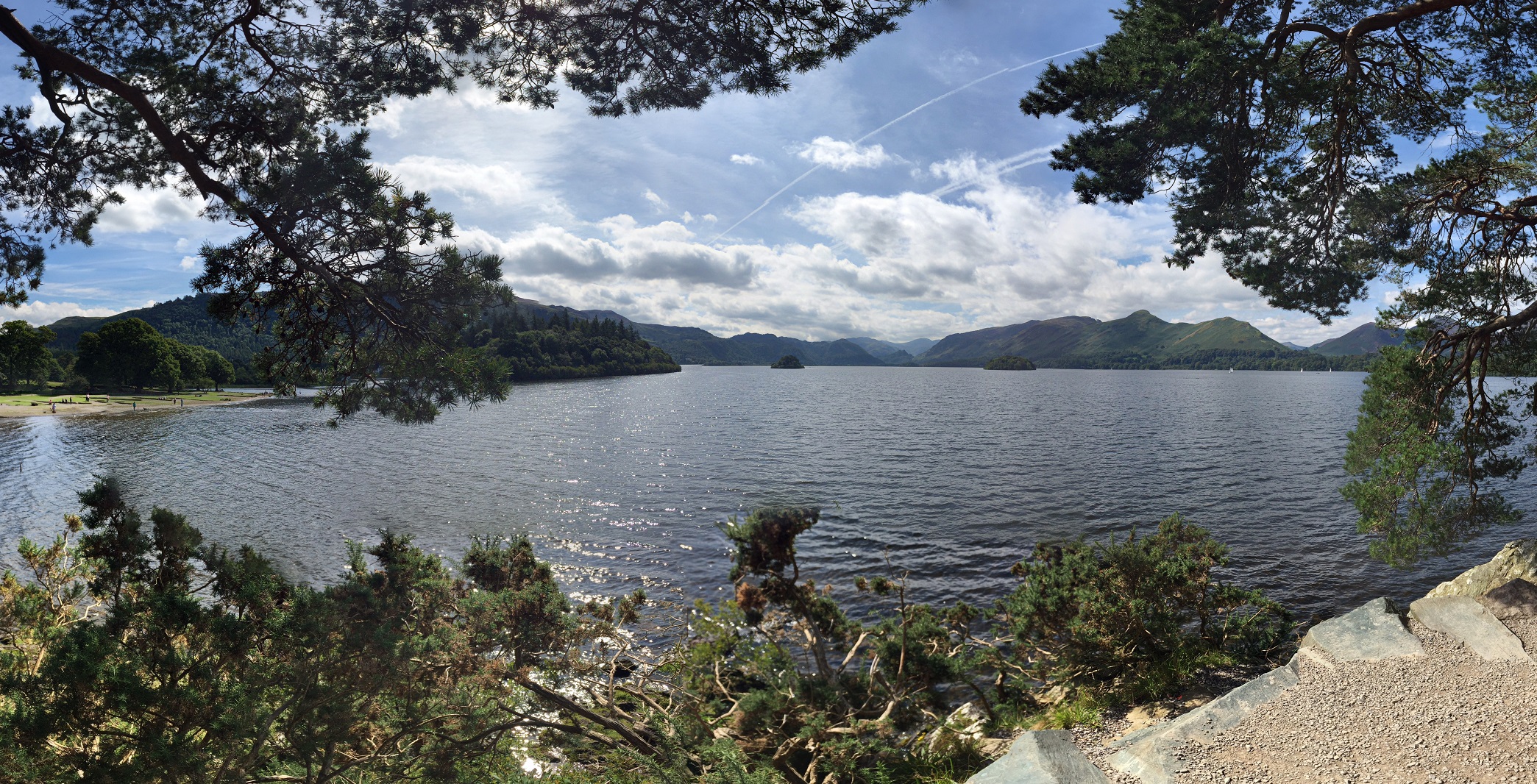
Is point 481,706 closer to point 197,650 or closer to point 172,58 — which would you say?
point 197,650

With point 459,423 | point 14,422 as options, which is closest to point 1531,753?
point 459,423

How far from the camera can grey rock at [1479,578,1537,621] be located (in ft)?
29.1

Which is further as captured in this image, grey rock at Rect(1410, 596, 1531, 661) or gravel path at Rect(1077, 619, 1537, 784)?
grey rock at Rect(1410, 596, 1531, 661)

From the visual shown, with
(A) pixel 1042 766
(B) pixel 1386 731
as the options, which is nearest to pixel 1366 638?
(B) pixel 1386 731

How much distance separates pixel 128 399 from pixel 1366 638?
93177 millimetres

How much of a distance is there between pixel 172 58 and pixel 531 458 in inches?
1145

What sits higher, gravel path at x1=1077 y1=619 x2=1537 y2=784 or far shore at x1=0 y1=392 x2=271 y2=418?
far shore at x1=0 y1=392 x2=271 y2=418

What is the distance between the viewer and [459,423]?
165ft

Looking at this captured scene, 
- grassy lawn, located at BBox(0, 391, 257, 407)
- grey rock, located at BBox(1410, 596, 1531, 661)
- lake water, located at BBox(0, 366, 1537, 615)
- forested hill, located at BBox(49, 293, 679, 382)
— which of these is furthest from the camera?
grassy lawn, located at BBox(0, 391, 257, 407)

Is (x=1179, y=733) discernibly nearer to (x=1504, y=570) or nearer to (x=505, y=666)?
(x=505, y=666)

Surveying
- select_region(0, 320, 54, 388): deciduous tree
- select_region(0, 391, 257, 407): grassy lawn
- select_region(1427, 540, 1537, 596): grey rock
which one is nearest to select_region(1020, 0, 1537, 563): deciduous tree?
→ select_region(1427, 540, 1537, 596): grey rock

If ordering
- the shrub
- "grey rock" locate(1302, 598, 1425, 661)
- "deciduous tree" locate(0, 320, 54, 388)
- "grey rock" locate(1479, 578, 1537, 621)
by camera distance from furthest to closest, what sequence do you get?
"deciduous tree" locate(0, 320, 54, 388), "grey rock" locate(1479, 578, 1537, 621), the shrub, "grey rock" locate(1302, 598, 1425, 661)

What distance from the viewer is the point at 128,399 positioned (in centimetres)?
6259

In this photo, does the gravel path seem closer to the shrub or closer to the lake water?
the shrub
